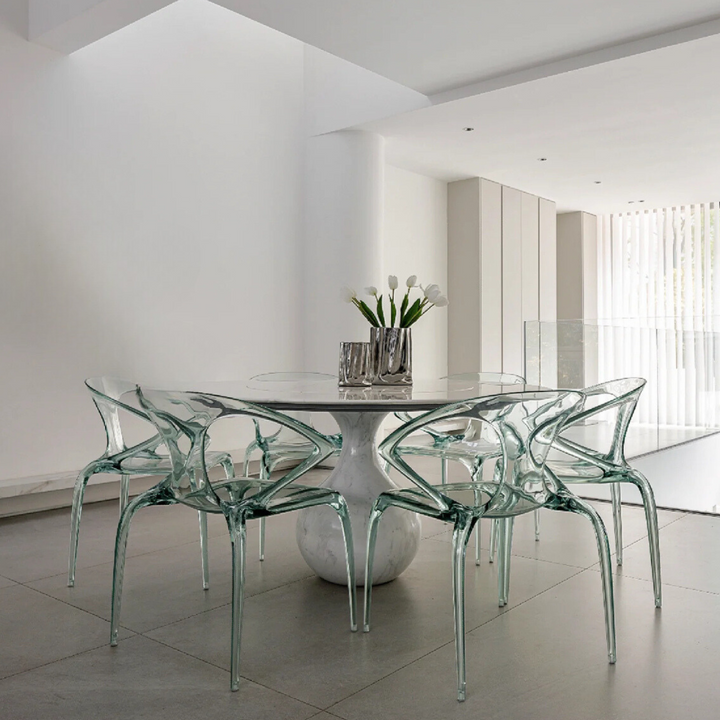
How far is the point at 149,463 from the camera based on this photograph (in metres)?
2.83

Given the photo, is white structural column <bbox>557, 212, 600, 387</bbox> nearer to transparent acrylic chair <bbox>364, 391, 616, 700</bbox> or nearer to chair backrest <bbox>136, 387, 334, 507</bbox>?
transparent acrylic chair <bbox>364, 391, 616, 700</bbox>

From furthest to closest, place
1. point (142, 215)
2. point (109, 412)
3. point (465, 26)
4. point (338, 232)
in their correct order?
point (338, 232), point (142, 215), point (465, 26), point (109, 412)

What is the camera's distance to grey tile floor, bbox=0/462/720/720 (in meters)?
1.93

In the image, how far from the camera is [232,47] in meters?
5.39

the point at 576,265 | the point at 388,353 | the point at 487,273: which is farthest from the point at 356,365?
the point at 576,265

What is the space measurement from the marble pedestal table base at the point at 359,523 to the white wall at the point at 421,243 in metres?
3.78

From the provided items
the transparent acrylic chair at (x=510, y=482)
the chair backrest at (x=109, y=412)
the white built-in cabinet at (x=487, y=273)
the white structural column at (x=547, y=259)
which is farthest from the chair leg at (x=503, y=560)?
the white structural column at (x=547, y=259)

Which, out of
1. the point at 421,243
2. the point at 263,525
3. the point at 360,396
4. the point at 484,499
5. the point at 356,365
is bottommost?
the point at 263,525

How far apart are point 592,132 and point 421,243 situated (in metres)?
2.02

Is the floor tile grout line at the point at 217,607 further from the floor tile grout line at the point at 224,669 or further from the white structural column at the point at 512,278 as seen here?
the white structural column at the point at 512,278

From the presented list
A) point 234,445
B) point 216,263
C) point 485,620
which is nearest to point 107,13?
point 216,263

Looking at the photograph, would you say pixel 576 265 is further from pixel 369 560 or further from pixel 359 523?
pixel 369 560

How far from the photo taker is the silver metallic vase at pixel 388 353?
3135 millimetres

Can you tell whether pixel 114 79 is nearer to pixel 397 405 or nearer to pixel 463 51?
pixel 463 51
